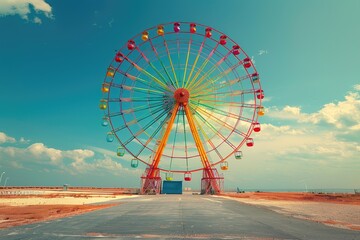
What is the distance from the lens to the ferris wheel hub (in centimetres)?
4638

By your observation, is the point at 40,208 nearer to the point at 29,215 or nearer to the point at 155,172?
the point at 29,215

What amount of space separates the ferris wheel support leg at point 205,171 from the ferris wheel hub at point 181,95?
0.97 metres

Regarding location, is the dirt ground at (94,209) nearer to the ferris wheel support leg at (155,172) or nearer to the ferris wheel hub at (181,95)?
the ferris wheel support leg at (155,172)

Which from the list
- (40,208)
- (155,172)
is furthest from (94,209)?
(155,172)

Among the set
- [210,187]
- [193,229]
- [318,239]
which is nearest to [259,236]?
[318,239]

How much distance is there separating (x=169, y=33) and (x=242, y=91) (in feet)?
51.7

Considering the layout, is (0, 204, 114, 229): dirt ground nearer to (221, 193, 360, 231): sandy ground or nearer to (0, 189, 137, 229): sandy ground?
(0, 189, 137, 229): sandy ground

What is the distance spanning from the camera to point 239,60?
47781mm

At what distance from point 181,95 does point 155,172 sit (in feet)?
45.2

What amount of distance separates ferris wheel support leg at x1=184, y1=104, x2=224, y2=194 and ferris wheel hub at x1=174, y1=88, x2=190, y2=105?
97 cm

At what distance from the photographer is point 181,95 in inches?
1833

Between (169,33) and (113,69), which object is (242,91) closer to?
(169,33)

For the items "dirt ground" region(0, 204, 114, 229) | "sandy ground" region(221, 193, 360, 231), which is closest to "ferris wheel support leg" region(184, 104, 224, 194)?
"sandy ground" region(221, 193, 360, 231)

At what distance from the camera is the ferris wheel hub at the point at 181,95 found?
4638 cm
